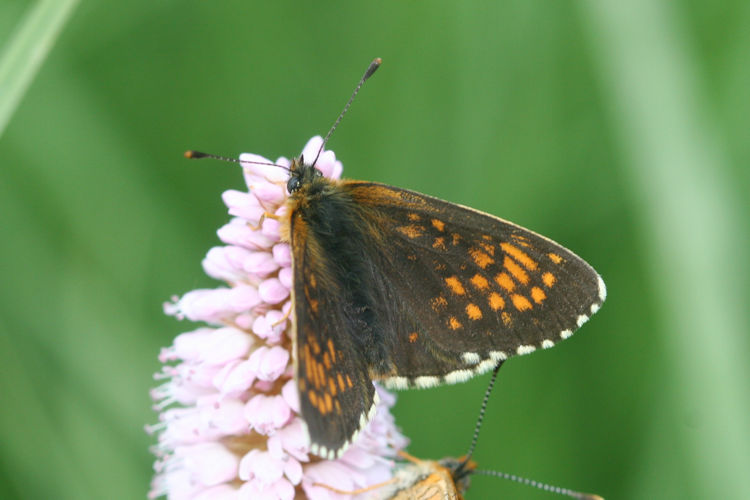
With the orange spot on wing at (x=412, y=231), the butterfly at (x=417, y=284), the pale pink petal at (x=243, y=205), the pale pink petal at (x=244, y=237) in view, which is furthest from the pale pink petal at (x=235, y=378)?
the orange spot on wing at (x=412, y=231)

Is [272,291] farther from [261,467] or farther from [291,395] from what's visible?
[261,467]

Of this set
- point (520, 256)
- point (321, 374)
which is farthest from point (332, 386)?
point (520, 256)

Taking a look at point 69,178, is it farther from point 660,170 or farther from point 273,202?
point 660,170

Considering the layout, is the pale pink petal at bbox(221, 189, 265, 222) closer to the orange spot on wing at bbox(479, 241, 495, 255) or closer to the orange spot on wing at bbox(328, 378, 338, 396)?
the orange spot on wing at bbox(328, 378, 338, 396)

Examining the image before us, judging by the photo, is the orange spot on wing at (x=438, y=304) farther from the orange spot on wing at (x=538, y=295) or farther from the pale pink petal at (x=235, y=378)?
the pale pink petal at (x=235, y=378)

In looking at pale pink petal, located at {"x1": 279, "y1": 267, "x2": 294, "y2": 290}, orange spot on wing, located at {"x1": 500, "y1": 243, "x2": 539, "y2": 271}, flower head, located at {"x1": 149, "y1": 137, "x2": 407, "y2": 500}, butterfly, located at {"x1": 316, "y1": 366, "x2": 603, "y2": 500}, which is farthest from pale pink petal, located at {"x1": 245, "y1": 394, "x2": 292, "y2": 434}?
orange spot on wing, located at {"x1": 500, "y1": 243, "x2": 539, "y2": 271}

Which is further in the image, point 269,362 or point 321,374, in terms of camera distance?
point 269,362
